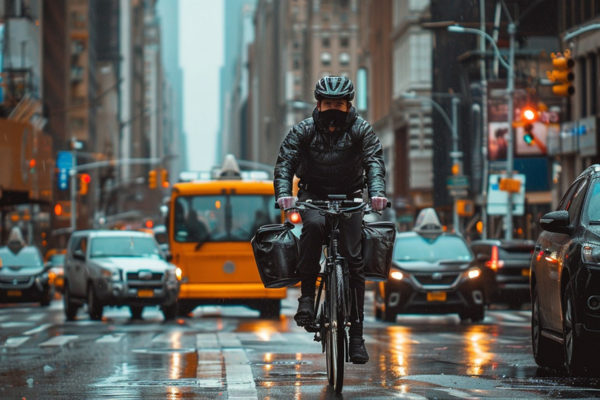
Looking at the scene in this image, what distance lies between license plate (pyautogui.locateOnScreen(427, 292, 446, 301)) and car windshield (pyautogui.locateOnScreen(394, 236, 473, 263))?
90 centimetres

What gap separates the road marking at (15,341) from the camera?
49.5 feet

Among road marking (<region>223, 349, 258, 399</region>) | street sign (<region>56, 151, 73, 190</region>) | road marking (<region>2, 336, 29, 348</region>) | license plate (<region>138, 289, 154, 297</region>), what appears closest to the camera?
road marking (<region>223, 349, 258, 399</region>)

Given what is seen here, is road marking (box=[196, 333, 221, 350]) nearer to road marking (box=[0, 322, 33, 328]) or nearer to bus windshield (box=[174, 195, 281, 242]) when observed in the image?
road marking (box=[0, 322, 33, 328])

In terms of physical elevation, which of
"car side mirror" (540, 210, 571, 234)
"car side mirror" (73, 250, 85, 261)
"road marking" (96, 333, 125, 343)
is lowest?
"road marking" (96, 333, 125, 343)

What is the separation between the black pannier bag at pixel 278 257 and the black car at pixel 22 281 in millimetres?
24500

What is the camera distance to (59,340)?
16094mm

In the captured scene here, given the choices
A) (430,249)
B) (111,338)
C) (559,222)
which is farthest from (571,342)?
(430,249)

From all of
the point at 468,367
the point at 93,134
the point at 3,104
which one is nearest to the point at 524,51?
the point at 3,104

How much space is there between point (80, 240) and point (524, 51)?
1301 inches

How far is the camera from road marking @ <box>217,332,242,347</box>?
1412 centimetres

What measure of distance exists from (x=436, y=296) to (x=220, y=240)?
4.88m

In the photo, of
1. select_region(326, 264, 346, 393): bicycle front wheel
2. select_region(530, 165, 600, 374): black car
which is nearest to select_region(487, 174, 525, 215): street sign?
select_region(530, 165, 600, 374): black car

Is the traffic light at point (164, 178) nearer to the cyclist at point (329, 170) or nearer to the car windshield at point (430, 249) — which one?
the car windshield at point (430, 249)

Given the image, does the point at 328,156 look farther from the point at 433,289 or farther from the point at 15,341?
the point at 433,289
